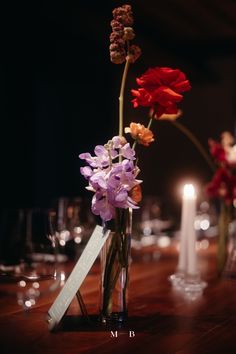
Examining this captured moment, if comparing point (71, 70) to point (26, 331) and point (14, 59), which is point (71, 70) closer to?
point (14, 59)

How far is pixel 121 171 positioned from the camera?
122 cm

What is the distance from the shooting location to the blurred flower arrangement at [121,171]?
4.02 feet

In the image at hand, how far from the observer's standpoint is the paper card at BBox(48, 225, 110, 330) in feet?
3.99

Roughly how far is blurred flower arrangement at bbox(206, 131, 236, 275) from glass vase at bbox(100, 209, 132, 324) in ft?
2.25

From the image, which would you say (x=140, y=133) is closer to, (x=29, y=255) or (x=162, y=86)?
(x=162, y=86)

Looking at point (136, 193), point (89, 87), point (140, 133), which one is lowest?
point (136, 193)

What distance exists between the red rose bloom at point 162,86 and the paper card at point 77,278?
10.9 inches

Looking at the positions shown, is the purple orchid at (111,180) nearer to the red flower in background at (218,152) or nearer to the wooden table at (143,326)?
the wooden table at (143,326)

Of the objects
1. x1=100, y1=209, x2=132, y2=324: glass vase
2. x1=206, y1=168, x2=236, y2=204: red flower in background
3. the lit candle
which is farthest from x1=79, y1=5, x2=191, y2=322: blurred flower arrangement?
x1=206, y1=168, x2=236, y2=204: red flower in background

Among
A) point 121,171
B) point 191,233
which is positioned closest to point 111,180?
point 121,171

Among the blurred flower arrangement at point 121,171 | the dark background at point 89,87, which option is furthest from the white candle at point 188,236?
the dark background at point 89,87

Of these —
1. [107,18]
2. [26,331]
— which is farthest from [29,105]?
[26,331]

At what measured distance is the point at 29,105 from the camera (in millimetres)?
4160

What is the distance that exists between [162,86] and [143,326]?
1.57 feet
